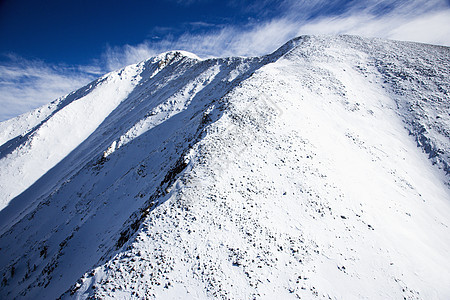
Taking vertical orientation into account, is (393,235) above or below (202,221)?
below

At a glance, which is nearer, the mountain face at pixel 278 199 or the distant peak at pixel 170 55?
the mountain face at pixel 278 199

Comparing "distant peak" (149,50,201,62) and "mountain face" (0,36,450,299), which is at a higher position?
"distant peak" (149,50,201,62)

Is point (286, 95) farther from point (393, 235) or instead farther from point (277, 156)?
point (393, 235)

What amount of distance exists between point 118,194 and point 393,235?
23231 mm

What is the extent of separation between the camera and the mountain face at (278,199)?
927 centimetres

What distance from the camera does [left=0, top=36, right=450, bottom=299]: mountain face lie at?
927cm

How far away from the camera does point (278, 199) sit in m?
12.5

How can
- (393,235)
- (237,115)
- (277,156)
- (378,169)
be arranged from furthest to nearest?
1. (237,115)
2. (378,169)
3. (277,156)
4. (393,235)

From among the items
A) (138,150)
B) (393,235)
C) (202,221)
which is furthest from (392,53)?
(138,150)

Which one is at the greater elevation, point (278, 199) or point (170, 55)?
point (170, 55)

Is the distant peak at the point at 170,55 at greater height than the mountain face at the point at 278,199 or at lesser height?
greater

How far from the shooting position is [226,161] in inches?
557

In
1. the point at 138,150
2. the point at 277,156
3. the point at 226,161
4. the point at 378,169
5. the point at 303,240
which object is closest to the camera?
the point at 303,240

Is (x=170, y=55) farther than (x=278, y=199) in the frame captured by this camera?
Yes
